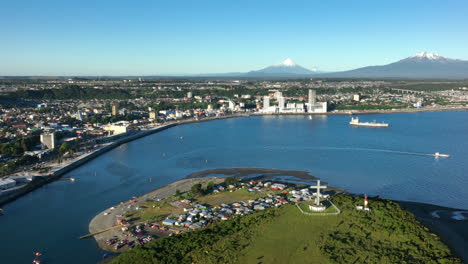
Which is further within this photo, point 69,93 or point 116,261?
point 69,93

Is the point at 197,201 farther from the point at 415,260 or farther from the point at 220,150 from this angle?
the point at 220,150

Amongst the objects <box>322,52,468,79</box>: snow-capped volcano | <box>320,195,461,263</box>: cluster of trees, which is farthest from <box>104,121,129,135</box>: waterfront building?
<box>322,52,468,79</box>: snow-capped volcano

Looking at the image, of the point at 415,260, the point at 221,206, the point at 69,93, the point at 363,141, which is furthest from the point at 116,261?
the point at 69,93

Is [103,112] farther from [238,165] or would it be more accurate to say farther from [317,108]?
[317,108]

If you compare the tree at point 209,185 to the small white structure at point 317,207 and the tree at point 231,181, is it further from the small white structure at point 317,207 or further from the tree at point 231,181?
the small white structure at point 317,207

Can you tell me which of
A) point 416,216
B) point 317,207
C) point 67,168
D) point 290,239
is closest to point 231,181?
point 317,207

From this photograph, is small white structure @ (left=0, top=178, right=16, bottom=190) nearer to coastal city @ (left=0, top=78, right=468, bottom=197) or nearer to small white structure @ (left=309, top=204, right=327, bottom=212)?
coastal city @ (left=0, top=78, right=468, bottom=197)
